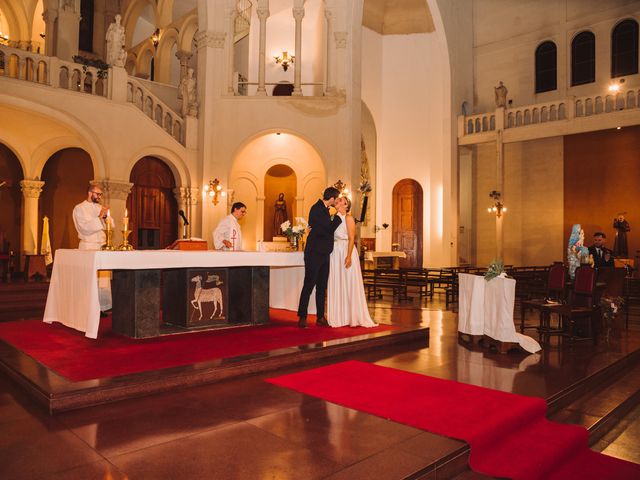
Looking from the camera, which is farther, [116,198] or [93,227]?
[116,198]

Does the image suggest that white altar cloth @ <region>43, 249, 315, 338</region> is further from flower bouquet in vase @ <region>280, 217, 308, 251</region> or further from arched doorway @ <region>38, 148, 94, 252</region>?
arched doorway @ <region>38, 148, 94, 252</region>

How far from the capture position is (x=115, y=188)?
13281 millimetres

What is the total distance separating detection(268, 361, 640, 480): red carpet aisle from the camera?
3.32m

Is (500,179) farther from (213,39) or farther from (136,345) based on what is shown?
(136,345)

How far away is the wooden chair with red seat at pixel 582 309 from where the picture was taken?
22.6ft

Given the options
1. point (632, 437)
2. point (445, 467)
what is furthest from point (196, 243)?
point (632, 437)

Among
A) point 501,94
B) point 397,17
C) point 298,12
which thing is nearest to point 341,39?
point 298,12

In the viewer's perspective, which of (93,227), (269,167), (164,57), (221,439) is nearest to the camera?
(221,439)

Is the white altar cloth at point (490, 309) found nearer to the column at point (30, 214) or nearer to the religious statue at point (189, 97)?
the religious statue at point (189, 97)

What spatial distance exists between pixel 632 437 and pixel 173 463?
357 centimetres

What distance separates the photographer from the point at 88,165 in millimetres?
15383

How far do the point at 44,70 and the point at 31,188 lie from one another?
352 cm

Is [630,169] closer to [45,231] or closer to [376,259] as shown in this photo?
[376,259]

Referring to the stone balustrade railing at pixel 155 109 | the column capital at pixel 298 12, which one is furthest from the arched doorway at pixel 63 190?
the column capital at pixel 298 12
